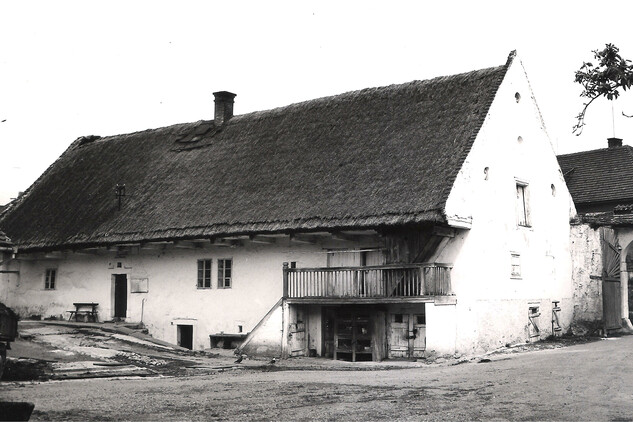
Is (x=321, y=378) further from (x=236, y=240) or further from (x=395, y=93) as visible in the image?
(x=395, y=93)

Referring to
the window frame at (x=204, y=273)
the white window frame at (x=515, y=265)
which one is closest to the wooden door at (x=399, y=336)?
the white window frame at (x=515, y=265)

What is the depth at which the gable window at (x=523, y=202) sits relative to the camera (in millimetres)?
24062

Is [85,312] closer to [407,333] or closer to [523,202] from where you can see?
[407,333]

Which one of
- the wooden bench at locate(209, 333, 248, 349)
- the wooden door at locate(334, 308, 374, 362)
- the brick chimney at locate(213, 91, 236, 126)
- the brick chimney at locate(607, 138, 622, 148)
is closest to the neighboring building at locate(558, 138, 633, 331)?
the wooden door at locate(334, 308, 374, 362)

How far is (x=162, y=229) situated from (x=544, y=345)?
40.6 feet

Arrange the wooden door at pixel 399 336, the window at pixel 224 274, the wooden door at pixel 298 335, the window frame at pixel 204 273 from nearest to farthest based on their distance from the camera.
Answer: the wooden door at pixel 399 336
the wooden door at pixel 298 335
the window at pixel 224 274
the window frame at pixel 204 273

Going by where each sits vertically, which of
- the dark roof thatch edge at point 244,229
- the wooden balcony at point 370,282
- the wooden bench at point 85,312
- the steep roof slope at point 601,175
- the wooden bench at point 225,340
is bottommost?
the wooden bench at point 225,340

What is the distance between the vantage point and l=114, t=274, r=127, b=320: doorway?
2742 cm

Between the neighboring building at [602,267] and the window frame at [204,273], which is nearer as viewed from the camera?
the window frame at [204,273]

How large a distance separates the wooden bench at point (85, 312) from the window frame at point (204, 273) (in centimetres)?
473

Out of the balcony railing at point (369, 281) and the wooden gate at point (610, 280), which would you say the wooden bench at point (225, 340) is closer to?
the balcony railing at point (369, 281)

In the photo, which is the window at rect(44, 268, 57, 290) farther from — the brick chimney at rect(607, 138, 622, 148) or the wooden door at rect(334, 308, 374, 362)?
the brick chimney at rect(607, 138, 622, 148)

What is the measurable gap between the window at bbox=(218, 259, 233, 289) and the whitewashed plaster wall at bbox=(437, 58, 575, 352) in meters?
7.29

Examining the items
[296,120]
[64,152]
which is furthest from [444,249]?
[64,152]
